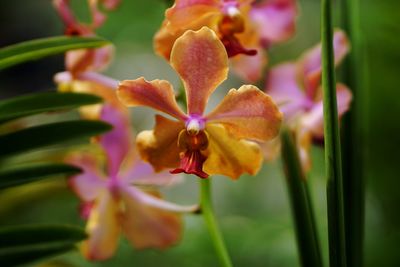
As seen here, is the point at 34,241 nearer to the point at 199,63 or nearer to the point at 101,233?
the point at 101,233

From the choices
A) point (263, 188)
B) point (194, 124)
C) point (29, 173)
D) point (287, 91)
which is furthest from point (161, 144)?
point (263, 188)

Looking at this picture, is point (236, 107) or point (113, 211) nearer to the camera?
point (236, 107)

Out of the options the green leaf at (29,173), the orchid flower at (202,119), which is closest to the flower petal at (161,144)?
the orchid flower at (202,119)

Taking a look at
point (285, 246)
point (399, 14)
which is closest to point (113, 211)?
point (285, 246)

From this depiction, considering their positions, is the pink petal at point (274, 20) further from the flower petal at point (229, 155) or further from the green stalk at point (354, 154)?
the flower petal at point (229, 155)

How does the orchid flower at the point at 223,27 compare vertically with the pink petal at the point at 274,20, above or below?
below

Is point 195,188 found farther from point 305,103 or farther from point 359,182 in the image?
point 359,182
